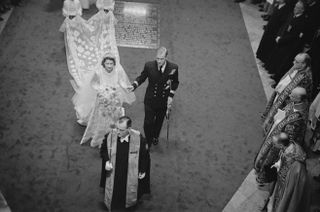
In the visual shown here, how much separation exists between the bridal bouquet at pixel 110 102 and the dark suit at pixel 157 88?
1.30 feet

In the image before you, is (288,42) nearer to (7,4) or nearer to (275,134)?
(275,134)

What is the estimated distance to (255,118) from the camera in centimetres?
750

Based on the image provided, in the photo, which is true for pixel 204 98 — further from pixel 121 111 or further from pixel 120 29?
pixel 120 29

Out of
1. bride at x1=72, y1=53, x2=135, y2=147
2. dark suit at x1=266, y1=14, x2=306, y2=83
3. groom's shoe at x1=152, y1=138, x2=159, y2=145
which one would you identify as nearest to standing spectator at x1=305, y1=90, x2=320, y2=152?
dark suit at x1=266, y1=14, x2=306, y2=83

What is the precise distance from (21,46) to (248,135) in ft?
15.6

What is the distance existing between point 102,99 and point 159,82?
0.89 metres

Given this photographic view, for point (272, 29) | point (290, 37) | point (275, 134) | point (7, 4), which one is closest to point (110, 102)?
point (275, 134)

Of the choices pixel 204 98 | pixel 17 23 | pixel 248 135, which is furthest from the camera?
pixel 17 23

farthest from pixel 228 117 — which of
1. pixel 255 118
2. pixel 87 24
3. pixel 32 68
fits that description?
pixel 32 68

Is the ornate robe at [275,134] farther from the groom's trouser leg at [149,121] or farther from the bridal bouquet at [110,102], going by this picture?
the bridal bouquet at [110,102]

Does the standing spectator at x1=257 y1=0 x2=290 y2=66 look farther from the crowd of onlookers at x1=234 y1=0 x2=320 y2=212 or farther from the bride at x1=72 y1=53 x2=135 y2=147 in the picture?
the bride at x1=72 y1=53 x2=135 y2=147

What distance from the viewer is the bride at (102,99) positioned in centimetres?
618

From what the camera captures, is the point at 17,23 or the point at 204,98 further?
the point at 17,23

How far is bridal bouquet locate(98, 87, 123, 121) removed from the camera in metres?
6.18
